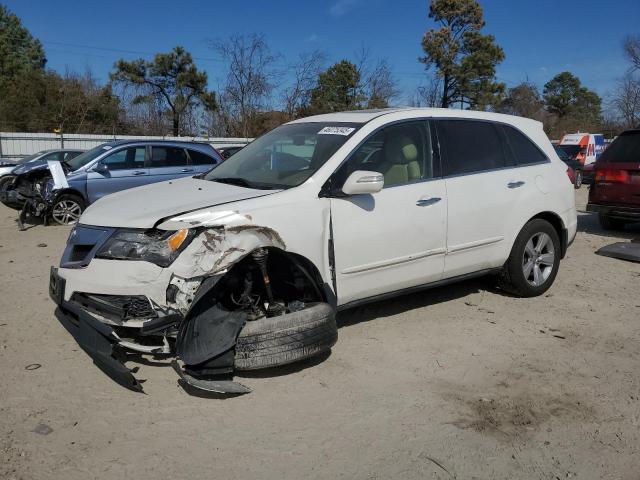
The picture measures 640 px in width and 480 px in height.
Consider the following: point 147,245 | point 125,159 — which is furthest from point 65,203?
point 147,245

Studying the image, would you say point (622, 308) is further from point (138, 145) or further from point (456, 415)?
point (138, 145)

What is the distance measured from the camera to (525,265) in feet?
17.6

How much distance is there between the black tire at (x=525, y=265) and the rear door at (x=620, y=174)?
3.84 metres

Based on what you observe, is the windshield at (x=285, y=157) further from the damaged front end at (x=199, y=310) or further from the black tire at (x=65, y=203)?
the black tire at (x=65, y=203)

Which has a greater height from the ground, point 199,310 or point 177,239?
point 177,239

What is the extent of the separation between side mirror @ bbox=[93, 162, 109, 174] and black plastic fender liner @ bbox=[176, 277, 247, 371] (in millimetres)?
7810

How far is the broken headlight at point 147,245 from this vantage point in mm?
3371

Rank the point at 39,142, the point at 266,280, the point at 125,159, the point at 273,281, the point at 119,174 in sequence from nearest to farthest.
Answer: the point at 266,280
the point at 273,281
the point at 119,174
the point at 125,159
the point at 39,142

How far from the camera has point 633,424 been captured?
320 centimetres

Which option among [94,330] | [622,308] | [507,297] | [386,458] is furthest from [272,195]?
[622,308]

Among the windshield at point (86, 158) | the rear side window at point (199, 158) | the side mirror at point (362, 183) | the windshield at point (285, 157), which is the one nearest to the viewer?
the side mirror at point (362, 183)

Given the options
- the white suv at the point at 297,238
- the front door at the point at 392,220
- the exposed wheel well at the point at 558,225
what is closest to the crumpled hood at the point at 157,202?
the white suv at the point at 297,238

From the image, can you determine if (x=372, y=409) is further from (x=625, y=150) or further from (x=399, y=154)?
(x=625, y=150)

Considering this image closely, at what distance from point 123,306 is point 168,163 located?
8.05 meters
